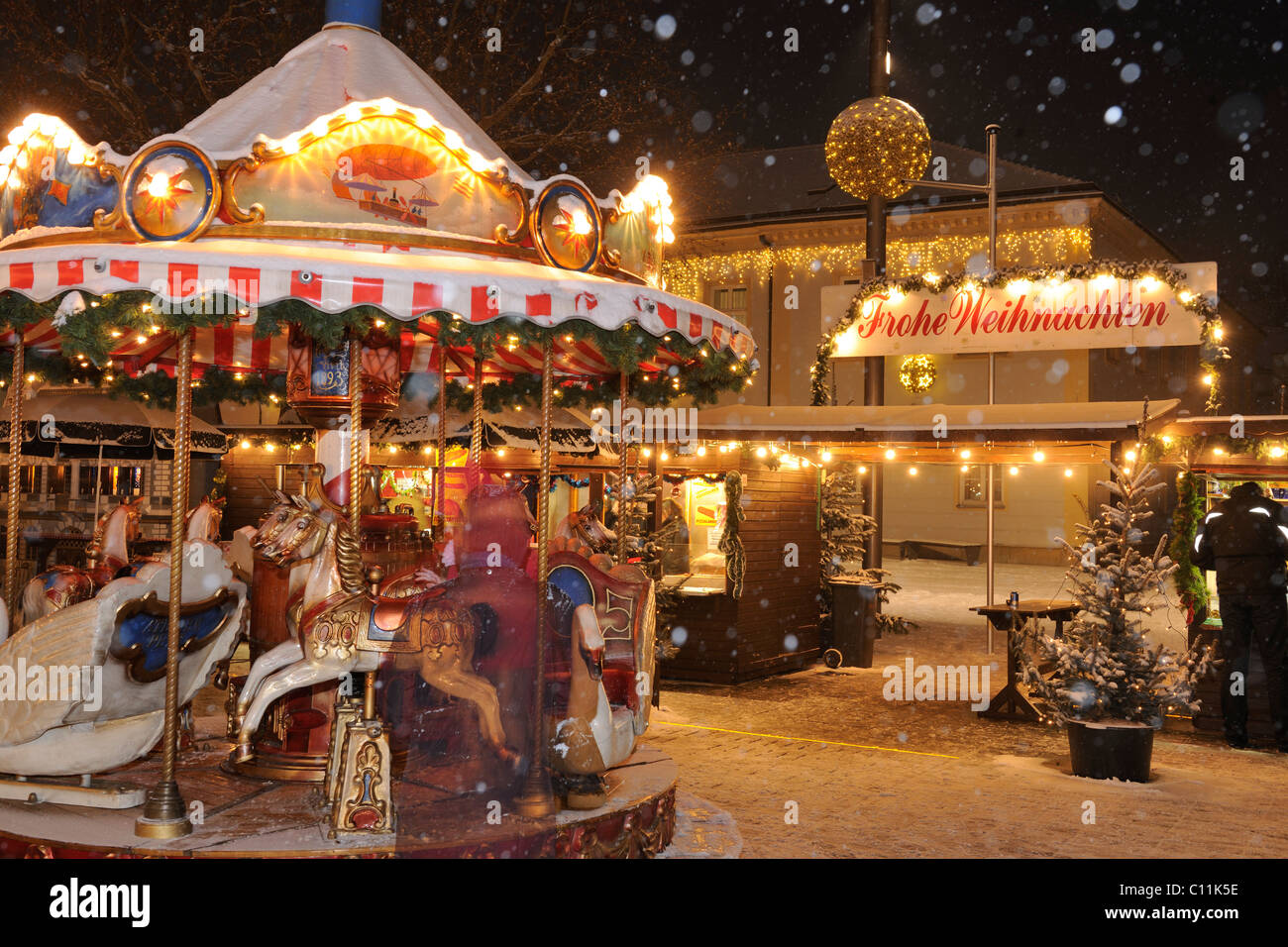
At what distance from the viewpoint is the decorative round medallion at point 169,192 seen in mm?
5480

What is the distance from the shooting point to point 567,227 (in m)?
6.41

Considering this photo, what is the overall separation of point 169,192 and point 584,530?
3.99 meters

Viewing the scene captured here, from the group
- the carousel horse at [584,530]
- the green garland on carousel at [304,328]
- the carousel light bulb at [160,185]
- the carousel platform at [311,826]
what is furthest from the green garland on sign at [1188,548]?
the carousel light bulb at [160,185]

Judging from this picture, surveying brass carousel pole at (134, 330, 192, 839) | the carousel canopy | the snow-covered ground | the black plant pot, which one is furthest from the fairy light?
brass carousel pole at (134, 330, 192, 839)

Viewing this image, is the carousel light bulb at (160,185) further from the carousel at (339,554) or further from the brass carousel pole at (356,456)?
the brass carousel pole at (356,456)

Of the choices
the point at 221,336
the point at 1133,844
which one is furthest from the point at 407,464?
the point at 1133,844

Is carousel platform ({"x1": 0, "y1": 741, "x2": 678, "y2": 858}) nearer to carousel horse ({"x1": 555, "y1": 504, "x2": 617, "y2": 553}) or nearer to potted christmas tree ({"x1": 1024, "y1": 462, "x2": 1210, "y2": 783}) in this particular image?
carousel horse ({"x1": 555, "y1": 504, "x2": 617, "y2": 553})

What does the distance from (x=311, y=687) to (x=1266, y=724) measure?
31.2 ft

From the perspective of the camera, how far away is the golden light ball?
13.2m

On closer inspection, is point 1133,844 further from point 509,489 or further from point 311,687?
point 311,687

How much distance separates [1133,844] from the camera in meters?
7.31

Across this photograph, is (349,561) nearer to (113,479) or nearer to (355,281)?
(355,281)

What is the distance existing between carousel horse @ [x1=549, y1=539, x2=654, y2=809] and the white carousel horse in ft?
6.91

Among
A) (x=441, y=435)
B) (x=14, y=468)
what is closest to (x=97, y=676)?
(x=14, y=468)
